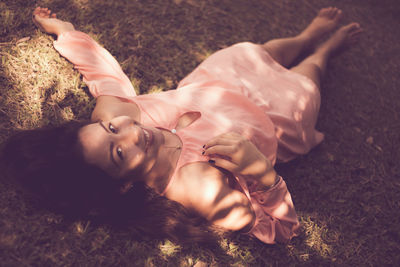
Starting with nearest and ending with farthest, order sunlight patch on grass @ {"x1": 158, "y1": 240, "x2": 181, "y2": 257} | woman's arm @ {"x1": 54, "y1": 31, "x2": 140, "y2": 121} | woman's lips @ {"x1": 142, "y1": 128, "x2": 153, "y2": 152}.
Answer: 1. woman's lips @ {"x1": 142, "y1": 128, "x2": 153, "y2": 152}
2. sunlight patch on grass @ {"x1": 158, "y1": 240, "x2": 181, "y2": 257}
3. woman's arm @ {"x1": 54, "y1": 31, "x2": 140, "y2": 121}

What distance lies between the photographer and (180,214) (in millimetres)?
2484

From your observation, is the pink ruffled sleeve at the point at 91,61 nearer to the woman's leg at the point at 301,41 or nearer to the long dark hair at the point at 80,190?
the long dark hair at the point at 80,190

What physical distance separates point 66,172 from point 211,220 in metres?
1.21

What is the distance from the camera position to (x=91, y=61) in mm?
3076

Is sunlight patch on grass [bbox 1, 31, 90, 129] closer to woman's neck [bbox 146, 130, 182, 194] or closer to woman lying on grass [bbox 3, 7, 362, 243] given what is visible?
woman lying on grass [bbox 3, 7, 362, 243]

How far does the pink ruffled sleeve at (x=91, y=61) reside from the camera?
303 cm

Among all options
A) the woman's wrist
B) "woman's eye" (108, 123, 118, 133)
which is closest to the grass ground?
the woman's wrist

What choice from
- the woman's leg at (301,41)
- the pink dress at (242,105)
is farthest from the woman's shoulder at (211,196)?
the woman's leg at (301,41)

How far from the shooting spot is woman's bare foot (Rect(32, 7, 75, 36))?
3193 mm

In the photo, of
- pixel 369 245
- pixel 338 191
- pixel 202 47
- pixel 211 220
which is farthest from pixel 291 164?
pixel 202 47

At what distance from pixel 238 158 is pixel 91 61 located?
191cm

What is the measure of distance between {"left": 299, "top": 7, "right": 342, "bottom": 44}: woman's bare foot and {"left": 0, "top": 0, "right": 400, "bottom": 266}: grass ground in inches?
16.4

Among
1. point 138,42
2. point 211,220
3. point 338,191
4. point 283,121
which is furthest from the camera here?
point 138,42

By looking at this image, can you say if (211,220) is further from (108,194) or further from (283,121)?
(283,121)
